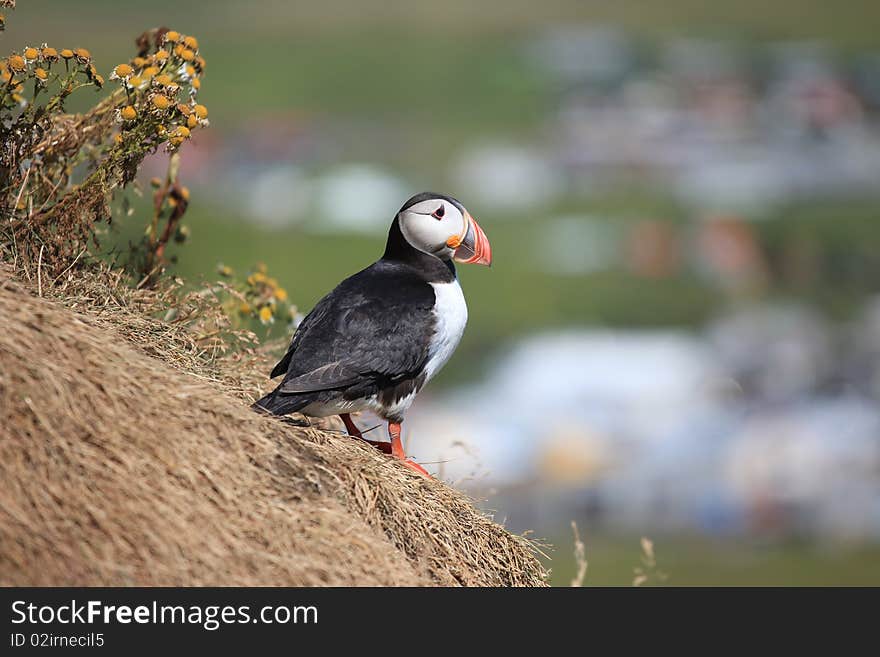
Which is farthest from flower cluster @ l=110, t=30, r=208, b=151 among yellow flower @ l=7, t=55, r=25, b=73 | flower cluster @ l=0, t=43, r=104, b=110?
yellow flower @ l=7, t=55, r=25, b=73

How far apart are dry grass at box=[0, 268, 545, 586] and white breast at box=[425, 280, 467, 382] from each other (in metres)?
0.77

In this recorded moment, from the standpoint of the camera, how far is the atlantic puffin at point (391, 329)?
5.18m

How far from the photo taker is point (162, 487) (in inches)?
165

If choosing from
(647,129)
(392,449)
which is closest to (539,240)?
(647,129)

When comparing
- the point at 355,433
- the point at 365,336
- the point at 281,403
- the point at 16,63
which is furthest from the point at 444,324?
the point at 16,63

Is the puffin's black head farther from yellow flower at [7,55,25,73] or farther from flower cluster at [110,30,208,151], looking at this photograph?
yellow flower at [7,55,25,73]

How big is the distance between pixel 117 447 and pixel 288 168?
34890mm

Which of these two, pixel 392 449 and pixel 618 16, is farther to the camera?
pixel 618 16

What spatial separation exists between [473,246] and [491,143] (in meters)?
34.4

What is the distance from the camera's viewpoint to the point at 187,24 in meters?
42.7

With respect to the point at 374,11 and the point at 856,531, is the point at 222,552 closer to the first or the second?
the point at 856,531

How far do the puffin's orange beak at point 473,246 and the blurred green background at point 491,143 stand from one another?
15.1m

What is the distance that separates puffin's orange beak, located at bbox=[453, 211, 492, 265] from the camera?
18.9 ft

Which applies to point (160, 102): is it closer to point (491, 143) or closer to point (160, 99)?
point (160, 99)
